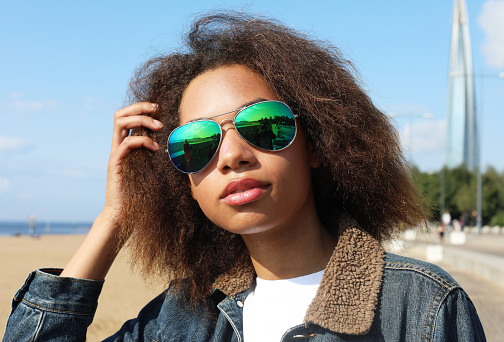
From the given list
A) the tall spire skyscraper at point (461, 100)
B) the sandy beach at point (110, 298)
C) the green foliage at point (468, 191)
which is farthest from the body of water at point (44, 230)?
the tall spire skyscraper at point (461, 100)

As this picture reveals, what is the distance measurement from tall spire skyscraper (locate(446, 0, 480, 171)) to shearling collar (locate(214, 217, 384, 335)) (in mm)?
129153

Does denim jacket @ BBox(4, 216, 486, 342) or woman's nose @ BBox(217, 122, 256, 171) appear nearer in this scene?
denim jacket @ BBox(4, 216, 486, 342)

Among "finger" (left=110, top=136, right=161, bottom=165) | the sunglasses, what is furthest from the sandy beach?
the sunglasses

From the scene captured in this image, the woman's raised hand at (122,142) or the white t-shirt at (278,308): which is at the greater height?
the woman's raised hand at (122,142)

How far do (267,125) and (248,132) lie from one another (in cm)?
8

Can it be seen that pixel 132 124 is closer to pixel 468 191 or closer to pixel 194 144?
pixel 194 144

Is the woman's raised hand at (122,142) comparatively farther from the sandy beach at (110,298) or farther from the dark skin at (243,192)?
the sandy beach at (110,298)

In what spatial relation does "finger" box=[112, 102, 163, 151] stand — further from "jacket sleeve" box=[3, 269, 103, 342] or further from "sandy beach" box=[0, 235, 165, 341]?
"sandy beach" box=[0, 235, 165, 341]

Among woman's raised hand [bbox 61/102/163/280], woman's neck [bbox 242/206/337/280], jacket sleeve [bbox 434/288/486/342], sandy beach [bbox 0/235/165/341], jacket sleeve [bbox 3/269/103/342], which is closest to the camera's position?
jacket sleeve [bbox 434/288/486/342]

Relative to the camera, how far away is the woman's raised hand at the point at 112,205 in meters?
2.42

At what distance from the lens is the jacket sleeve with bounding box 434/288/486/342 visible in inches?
69.8

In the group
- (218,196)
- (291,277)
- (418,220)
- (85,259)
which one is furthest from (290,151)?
(85,259)

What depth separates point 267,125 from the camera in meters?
2.04

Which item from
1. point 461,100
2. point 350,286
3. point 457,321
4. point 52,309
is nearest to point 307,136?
point 350,286
